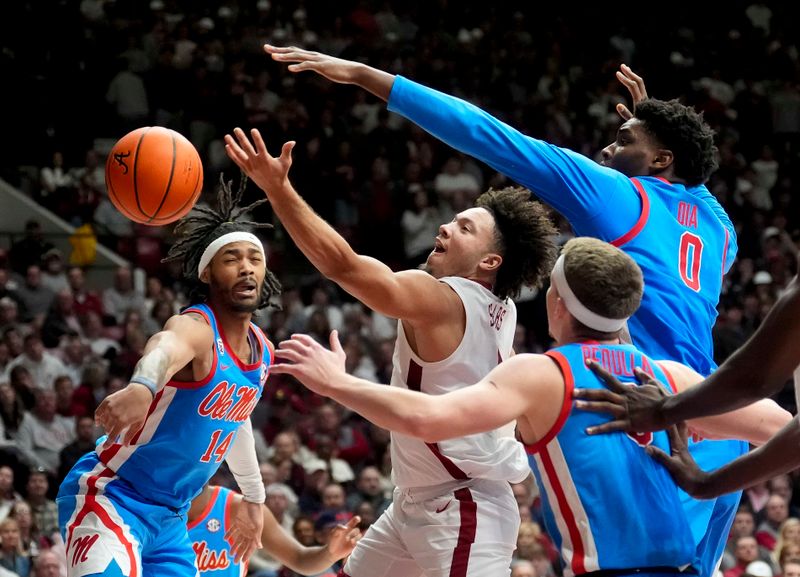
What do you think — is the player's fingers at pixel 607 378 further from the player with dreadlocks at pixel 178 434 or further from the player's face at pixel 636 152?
the player with dreadlocks at pixel 178 434

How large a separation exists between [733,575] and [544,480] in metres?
6.86

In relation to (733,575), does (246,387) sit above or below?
above

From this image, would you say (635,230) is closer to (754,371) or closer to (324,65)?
(324,65)

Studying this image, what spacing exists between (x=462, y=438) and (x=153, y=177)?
2352mm

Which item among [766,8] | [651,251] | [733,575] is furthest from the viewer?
[766,8]

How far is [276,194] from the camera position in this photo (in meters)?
4.53

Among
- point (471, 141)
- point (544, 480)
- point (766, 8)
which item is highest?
point (471, 141)

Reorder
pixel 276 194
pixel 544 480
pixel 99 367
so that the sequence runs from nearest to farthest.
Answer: pixel 544 480 < pixel 276 194 < pixel 99 367

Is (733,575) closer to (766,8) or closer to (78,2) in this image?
(78,2)

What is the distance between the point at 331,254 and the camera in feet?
15.2

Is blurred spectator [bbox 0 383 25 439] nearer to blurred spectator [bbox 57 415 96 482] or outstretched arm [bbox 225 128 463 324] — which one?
blurred spectator [bbox 57 415 96 482]

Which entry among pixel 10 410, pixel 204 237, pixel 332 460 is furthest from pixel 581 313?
pixel 10 410

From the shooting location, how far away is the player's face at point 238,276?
586 cm

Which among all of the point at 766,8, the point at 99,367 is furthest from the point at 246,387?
the point at 766,8
